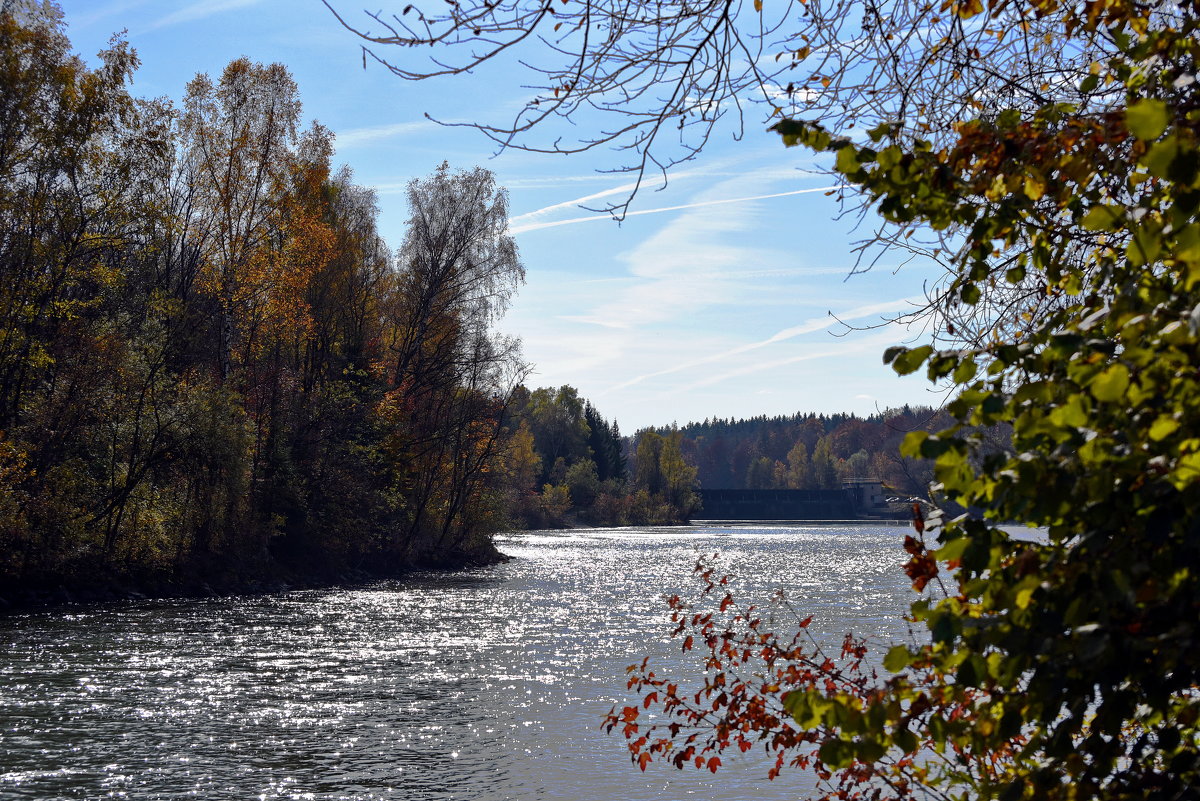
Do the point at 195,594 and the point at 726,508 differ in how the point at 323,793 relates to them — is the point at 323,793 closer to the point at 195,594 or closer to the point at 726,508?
the point at 195,594

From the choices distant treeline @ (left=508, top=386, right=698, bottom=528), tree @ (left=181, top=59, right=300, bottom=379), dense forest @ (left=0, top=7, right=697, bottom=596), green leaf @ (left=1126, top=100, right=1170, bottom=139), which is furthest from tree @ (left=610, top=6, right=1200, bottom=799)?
distant treeline @ (left=508, top=386, right=698, bottom=528)

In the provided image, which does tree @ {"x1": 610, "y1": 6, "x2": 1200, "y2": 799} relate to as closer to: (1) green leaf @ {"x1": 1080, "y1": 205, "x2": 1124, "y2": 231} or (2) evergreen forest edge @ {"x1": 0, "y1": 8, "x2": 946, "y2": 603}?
(1) green leaf @ {"x1": 1080, "y1": 205, "x2": 1124, "y2": 231}

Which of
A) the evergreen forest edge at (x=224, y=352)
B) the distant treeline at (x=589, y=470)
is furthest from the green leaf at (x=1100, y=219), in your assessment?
the distant treeline at (x=589, y=470)

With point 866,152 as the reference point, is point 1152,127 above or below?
below

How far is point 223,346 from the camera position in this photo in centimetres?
3178

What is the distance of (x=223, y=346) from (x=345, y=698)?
20.3 m

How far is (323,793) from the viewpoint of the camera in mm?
9711

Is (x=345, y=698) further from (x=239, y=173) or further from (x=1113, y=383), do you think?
(x=239, y=173)

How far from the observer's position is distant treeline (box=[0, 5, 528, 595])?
23547 millimetres

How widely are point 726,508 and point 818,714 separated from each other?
452ft

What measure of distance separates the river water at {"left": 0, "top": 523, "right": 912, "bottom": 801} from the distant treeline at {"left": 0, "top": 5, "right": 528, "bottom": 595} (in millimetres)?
3415

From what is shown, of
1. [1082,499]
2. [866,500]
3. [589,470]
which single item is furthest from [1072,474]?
[866,500]

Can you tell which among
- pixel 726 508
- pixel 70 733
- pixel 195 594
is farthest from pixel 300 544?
pixel 726 508

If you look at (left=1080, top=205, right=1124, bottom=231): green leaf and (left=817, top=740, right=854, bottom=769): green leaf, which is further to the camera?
(left=817, top=740, right=854, bottom=769): green leaf
